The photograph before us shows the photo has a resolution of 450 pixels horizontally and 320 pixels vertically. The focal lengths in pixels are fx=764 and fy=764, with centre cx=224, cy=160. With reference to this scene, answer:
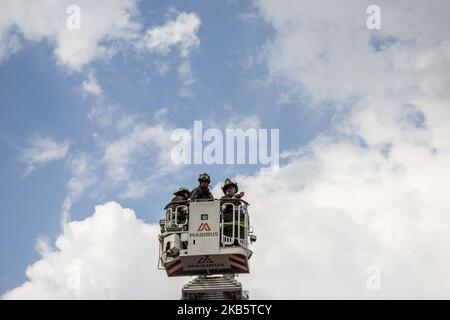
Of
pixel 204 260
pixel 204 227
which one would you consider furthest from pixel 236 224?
pixel 204 260

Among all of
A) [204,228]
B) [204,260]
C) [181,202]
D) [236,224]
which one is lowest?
[204,260]

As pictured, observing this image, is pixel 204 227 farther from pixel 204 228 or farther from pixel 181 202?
pixel 181 202

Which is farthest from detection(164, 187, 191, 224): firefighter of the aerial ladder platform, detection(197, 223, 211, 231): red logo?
detection(197, 223, 211, 231): red logo

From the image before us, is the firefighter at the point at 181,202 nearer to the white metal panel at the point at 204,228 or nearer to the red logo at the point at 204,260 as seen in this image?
the white metal panel at the point at 204,228

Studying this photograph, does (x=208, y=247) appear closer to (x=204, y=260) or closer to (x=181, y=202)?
(x=204, y=260)

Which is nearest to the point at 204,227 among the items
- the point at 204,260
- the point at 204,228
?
the point at 204,228

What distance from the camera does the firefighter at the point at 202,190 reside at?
45094mm

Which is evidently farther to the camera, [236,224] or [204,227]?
[236,224]

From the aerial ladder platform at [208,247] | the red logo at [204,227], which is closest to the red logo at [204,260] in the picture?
the aerial ladder platform at [208,247]

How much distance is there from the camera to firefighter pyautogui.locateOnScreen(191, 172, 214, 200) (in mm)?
45094

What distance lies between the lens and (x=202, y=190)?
45.3 metres

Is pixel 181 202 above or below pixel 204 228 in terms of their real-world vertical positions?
above

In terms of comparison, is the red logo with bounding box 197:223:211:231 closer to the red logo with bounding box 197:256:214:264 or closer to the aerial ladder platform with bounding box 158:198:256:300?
the aerial ladder platform with bounding box 158:198:256:300
